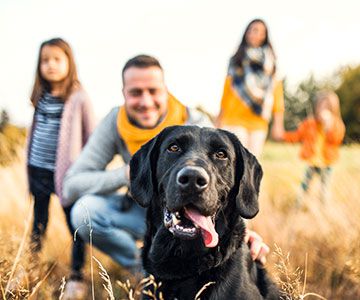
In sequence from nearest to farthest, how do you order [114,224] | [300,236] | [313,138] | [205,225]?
[205,225]
[114,224]
[300,236]
[313,138]

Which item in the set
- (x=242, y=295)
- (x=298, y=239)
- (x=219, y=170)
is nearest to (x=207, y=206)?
(x=219, y=170)

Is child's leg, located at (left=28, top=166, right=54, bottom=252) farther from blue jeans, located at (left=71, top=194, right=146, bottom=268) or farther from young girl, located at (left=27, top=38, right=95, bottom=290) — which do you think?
blue jeans, located at (left=71, top=194, right=146, bottom=268)

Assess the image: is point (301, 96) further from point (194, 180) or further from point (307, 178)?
point (194, 180)

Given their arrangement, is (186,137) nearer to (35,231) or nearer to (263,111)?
(35,231)

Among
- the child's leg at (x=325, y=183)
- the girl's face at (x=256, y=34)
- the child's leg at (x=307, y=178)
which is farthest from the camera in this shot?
the girl's face at (x=256, y=34)

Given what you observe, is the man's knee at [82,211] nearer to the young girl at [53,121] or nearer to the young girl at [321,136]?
the young girl at [53,121]

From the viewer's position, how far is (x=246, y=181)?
2547 millimetres

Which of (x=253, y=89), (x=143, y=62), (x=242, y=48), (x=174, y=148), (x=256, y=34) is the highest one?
(x=256, y=34)

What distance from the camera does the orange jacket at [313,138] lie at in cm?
637

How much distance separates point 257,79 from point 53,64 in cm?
268

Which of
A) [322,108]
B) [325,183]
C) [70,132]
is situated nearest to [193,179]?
[70,132]

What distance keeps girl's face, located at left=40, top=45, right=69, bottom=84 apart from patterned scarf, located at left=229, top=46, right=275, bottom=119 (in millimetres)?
2379

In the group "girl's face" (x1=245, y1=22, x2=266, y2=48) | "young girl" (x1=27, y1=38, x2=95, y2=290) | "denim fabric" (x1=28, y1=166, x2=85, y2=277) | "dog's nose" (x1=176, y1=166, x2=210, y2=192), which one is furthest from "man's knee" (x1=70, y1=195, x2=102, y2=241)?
"girl's face" (x1=245, y1=22, x2=266, y2=48)

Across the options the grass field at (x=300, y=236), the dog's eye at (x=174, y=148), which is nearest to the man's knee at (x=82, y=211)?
Result: the grass field at (x=300, y=236)
